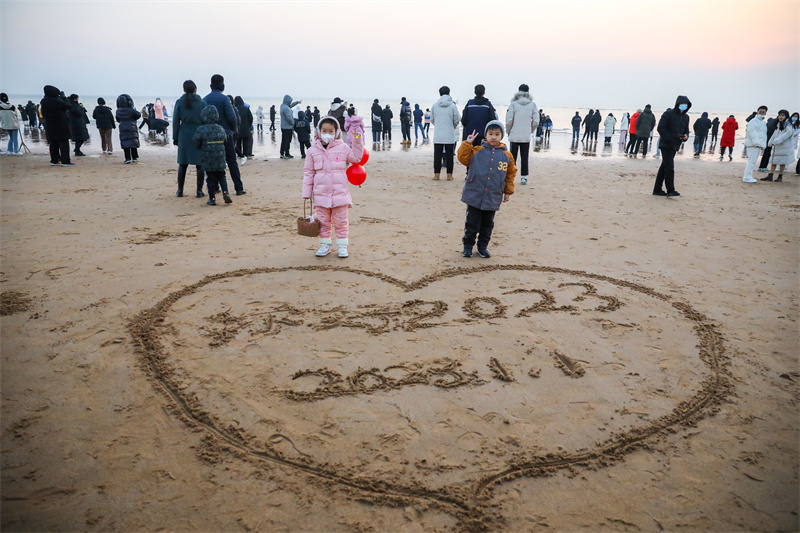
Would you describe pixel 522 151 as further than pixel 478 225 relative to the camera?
Yes

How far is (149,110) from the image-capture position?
2922 centimetres

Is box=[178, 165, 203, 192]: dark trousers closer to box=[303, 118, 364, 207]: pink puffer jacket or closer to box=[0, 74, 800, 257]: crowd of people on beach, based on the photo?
box=[0, 74, 800, 257]: crowd of people on beach

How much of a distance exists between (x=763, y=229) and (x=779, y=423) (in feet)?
21.0

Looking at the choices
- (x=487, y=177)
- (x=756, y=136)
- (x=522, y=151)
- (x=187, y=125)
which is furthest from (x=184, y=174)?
(x=756, y=136)

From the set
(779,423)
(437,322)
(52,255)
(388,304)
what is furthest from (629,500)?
(52,255)

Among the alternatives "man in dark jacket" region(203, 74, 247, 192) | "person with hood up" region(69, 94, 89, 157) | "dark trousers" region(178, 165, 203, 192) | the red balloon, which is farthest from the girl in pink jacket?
"person with hood up" region(69, 94, 89, 157)

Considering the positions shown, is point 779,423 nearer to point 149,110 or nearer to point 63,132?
point 63,132

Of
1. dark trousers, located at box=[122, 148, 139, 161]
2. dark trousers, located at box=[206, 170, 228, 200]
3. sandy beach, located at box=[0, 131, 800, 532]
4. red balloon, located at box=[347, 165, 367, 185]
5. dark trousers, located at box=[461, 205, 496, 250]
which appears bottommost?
sandy beach, located at box=[0, 131, 800, 532]

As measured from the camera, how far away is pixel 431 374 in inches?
145

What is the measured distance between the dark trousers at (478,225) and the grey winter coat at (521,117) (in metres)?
5.85

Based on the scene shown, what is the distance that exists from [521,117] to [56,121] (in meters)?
12.4

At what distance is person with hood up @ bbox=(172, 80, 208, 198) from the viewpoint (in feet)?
30.3

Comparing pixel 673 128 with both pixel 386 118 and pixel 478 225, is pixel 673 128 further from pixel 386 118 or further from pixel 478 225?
pixel 386 118

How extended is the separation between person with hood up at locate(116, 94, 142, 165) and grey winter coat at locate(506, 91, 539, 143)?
34.8 ft
